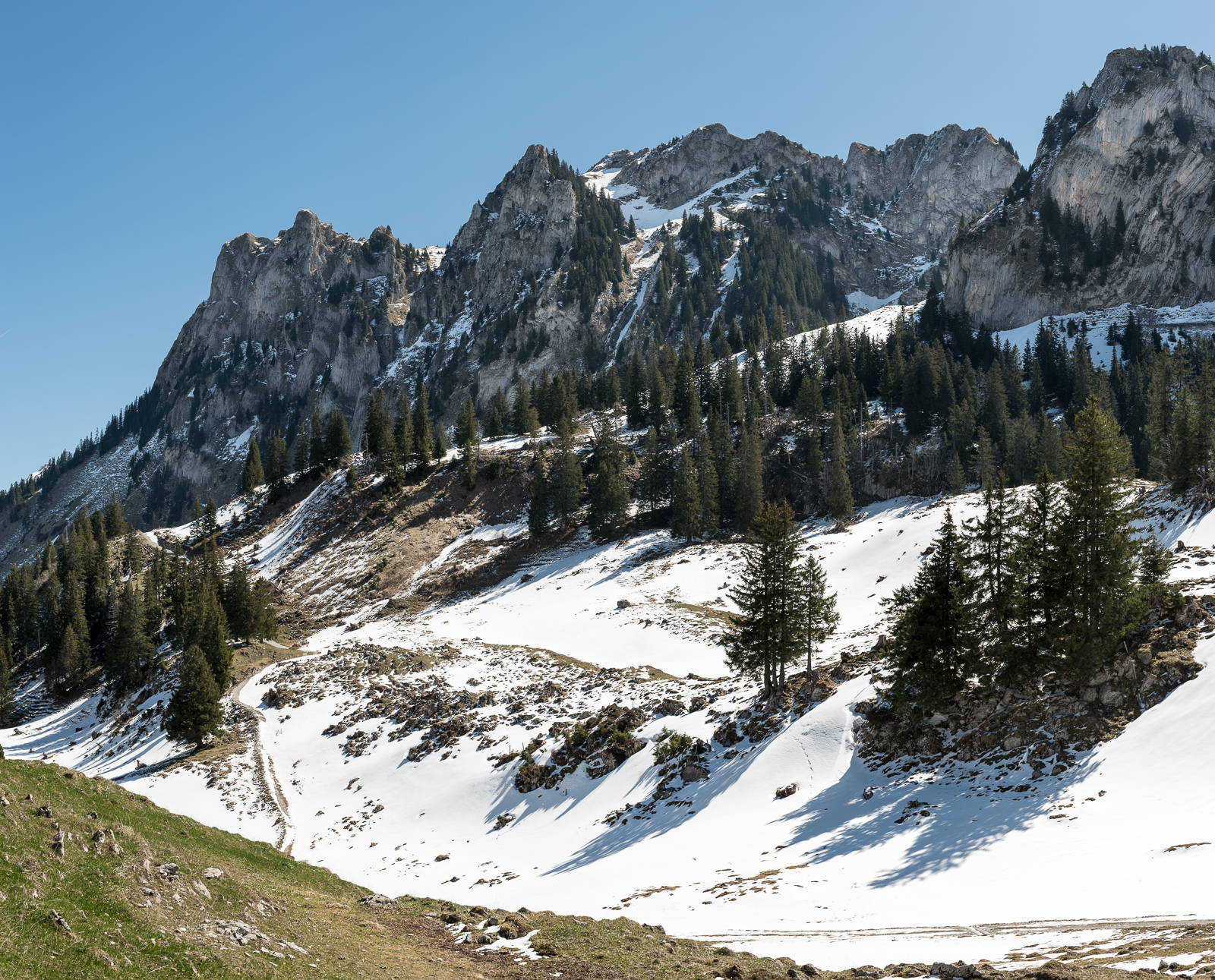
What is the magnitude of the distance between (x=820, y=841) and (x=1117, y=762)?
9577 mm

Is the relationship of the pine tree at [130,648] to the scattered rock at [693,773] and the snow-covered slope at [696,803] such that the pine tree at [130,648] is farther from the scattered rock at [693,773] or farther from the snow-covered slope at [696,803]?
the scattered rock at [693,773]

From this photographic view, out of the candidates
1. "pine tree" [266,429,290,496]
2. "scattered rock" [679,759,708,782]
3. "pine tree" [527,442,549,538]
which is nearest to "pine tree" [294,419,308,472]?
"pine tree" [266,429,290,496]

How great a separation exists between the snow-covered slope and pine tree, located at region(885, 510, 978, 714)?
2745 millimetres

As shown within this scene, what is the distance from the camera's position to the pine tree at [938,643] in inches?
1045

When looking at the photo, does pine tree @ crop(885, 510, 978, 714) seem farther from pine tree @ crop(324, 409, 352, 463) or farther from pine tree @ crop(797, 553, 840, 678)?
pine tree @ crop(324, 409, 352, 463)

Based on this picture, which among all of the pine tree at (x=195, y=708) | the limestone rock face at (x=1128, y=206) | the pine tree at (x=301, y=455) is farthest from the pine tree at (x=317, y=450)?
the limestone rock face at (x=1128, y=206)

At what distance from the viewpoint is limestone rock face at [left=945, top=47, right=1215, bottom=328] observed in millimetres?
165125

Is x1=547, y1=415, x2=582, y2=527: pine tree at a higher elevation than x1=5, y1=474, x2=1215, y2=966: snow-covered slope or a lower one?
higher

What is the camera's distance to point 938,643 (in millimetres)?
26828

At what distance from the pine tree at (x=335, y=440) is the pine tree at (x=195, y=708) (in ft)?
260

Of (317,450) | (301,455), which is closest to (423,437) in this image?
(317,450)

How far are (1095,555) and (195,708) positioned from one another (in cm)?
4857

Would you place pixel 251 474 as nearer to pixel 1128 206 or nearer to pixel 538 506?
pixel 538 506

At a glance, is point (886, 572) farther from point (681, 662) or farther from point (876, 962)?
point (876, 962)
